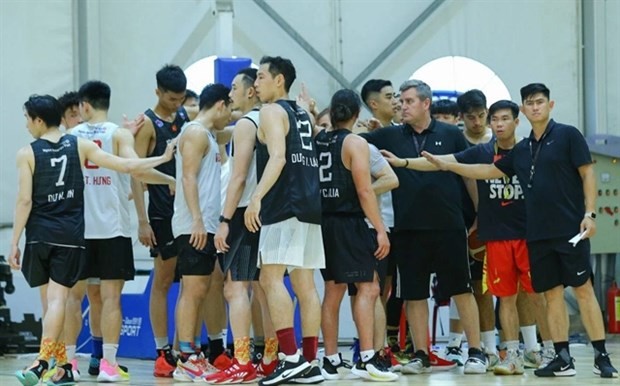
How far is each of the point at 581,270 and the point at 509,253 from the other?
2.55ft

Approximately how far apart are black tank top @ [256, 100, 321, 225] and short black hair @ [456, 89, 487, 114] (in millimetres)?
1913

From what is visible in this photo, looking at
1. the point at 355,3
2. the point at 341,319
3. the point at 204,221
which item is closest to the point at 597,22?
the point at 355,3

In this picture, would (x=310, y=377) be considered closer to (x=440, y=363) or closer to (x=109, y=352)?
(x=109, y=352)

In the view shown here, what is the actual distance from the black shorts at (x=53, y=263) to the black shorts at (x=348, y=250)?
1.71 meters

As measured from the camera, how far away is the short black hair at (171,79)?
906 cm

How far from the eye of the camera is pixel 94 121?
8.91m

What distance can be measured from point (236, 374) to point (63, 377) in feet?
3.82

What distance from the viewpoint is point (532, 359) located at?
923 cm

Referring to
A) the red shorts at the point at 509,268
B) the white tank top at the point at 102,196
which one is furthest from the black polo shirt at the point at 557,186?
the white tank top at the point at 102,196

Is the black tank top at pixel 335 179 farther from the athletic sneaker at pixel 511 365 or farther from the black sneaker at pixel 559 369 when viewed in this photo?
the black sneaker at pixel 559 369

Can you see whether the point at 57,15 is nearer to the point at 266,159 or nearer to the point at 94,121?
the point at 94,121

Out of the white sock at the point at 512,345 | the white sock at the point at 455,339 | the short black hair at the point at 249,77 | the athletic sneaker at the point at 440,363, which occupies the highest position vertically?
the short black hair at the point at 249,77

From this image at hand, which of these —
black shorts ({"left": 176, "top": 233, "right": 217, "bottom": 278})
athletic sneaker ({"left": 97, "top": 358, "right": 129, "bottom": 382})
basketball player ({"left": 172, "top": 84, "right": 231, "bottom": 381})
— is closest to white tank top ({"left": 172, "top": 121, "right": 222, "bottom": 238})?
basketball player ({"left": 172, "top": 84, "right": 231, "bottom": 381})

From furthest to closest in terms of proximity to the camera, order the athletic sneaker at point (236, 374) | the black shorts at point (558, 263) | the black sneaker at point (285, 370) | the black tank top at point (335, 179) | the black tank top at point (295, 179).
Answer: the black tank top at point (335, 179) < the black shorts at point (558, 263) < the athletic sneaker at point (236, 374) < the black tank top at point (295, 179) < the black sneaker at point (285, 370)
